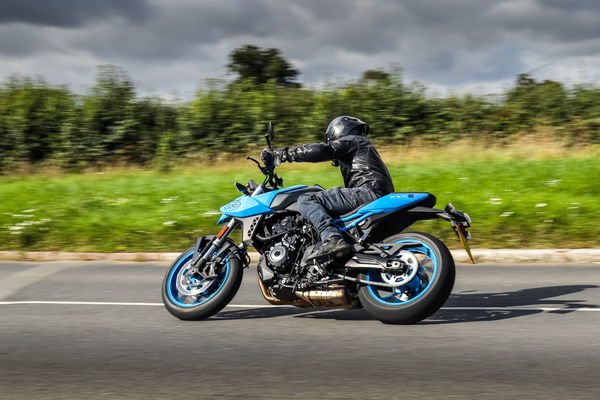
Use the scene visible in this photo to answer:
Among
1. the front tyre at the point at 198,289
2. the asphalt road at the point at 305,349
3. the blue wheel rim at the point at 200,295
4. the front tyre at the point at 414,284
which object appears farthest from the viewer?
the blue wheel rim at the point at 200,295

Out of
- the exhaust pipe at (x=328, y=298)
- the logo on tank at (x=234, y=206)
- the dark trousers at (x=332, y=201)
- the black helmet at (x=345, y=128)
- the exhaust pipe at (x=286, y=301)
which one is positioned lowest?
the exhaust pipe at (x=286, y=301)

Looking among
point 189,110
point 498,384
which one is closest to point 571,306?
point 498,384

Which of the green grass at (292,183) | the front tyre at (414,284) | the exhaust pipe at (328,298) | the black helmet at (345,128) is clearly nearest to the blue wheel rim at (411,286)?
the front tyre at (414,284)

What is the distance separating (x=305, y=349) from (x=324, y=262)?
898 millimetres

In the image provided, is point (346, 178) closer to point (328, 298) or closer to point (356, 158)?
point (356, 158)

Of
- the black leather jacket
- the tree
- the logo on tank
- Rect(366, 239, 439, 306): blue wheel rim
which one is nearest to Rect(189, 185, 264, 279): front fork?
the logo on tank

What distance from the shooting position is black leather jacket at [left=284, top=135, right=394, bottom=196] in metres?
6.19

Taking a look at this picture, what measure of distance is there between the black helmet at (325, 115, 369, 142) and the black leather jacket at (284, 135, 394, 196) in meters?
0.10

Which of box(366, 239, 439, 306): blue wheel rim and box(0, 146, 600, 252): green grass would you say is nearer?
box(366, 239, 439, 306): blue wheel rim

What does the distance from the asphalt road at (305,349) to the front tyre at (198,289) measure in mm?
128

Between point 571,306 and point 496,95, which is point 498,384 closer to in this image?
point 571,306

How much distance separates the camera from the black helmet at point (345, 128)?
21.2 ft

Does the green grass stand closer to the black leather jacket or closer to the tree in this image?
the black leather jacket

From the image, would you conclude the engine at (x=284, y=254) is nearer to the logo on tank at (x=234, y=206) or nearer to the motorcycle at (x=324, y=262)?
the motorcycle at (x=324, y=262)
